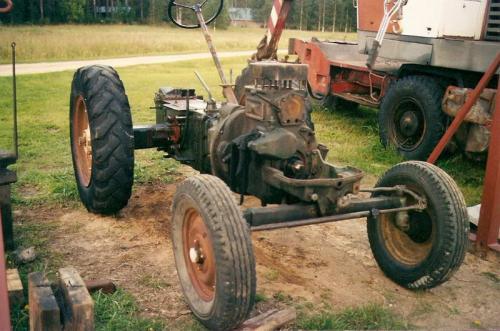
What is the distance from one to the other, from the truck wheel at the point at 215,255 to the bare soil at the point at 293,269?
28cm

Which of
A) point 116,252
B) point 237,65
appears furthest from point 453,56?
point 237,65

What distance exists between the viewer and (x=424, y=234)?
3.87 metres

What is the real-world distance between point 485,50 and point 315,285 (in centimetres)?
378

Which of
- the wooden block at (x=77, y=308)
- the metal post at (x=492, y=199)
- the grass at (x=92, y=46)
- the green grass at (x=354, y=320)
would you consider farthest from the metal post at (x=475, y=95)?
the grass at (x=92, y=46)

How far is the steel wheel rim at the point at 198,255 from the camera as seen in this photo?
3336 mm

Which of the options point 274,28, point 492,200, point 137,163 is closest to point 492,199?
point 492,200

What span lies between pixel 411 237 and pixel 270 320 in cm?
127

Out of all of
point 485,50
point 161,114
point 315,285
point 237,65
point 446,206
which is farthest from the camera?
point 237,65

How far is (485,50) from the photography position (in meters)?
6.33

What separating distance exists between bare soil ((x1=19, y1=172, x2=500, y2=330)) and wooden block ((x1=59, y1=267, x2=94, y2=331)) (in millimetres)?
750

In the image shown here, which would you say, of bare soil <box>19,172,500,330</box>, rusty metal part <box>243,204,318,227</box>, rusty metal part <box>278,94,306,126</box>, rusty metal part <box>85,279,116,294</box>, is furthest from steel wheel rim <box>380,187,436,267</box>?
rusty metal part <box>85,279,116,294</box>

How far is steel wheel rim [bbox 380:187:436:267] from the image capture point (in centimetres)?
382

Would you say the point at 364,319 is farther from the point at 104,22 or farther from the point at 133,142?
the point at 104,22

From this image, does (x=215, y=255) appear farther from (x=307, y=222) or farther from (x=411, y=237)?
(x=411, y=237)
